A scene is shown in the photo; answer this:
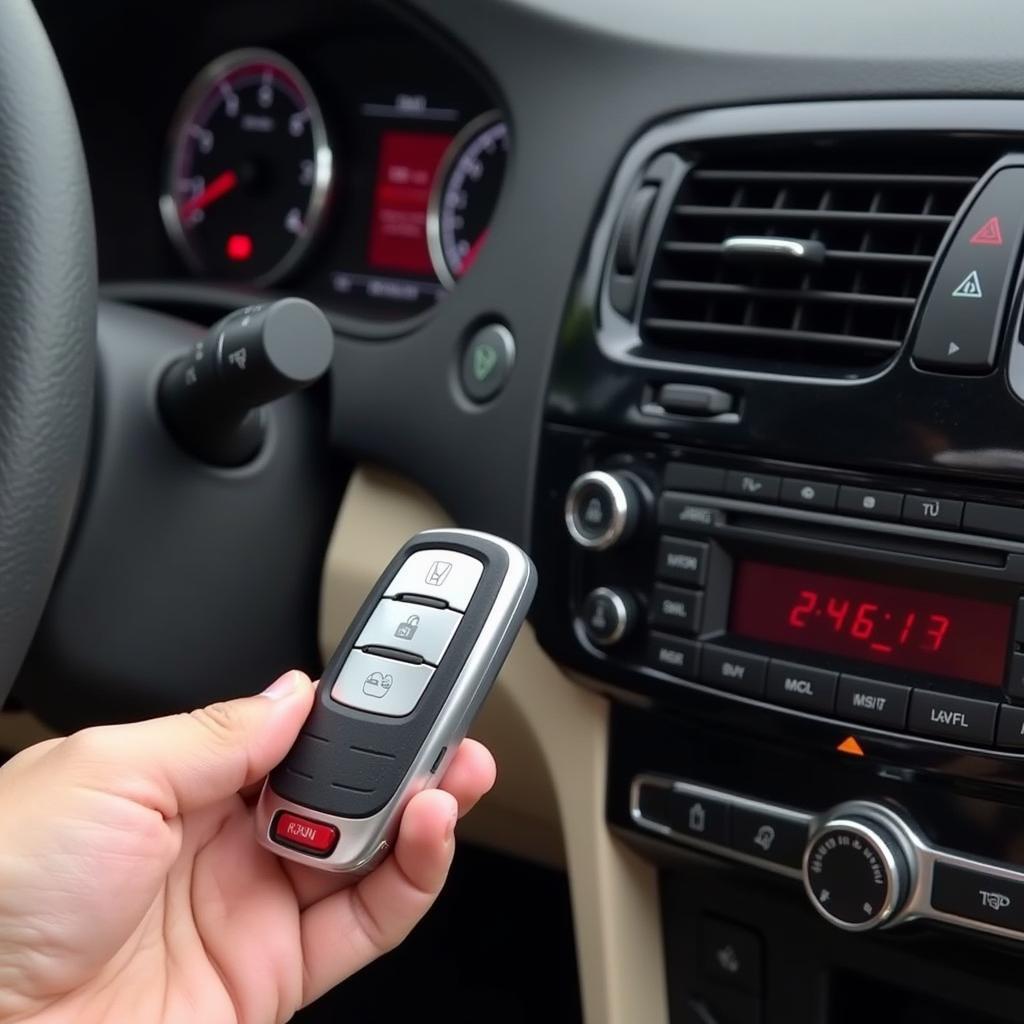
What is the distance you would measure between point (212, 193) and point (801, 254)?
671 millimetres

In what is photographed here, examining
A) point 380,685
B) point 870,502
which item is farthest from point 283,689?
point 870,502

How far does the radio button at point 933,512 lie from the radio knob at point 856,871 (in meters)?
0.15

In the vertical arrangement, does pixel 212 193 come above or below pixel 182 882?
above

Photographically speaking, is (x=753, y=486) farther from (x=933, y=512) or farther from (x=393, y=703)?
(x=393, y=703)

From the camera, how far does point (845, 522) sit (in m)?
0.80

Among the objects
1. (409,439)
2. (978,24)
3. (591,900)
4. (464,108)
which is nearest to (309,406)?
(409,439)

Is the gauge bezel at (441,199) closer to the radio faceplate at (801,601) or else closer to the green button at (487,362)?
the green button at (487,362)

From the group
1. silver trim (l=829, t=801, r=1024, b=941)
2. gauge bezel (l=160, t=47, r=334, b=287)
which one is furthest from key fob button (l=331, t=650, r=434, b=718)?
gauge bezel (l=160, t=47, r=334, b=287)

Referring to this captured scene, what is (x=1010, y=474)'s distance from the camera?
0.74 m

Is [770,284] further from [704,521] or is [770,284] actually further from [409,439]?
[409,439]

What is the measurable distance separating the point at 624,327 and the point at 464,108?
1.18ft

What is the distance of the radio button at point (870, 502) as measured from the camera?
2.56 feet

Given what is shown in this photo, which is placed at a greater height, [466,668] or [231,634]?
[466,668]


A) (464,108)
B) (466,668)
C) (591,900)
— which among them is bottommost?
(591,900)
